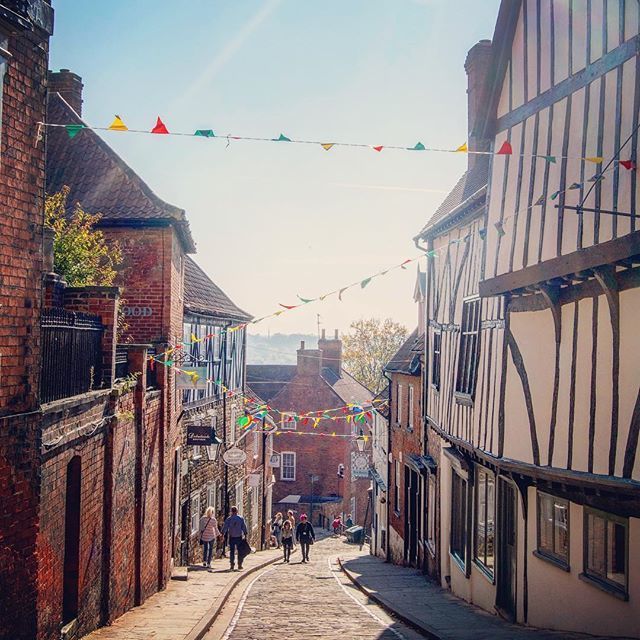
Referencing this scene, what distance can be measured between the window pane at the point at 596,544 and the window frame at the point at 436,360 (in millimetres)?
6849

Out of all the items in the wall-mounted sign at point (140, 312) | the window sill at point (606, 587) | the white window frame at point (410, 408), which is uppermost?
the wall-mounted sign at point (140, 312)

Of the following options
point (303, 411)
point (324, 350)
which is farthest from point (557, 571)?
point (324, 350)

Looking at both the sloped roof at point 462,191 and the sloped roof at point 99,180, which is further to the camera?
the sloped roof at point 99,180

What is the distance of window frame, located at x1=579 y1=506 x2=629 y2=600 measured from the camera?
786cm

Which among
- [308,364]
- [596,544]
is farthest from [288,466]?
[596,544]

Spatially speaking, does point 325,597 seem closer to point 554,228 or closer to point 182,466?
point 182,466

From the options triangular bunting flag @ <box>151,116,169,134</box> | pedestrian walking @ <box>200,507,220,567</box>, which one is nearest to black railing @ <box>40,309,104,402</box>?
triangular bunting flag @ <box>151,116,169,134</box>

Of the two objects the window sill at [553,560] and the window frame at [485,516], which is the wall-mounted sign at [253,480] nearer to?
the window frame at [485,516]

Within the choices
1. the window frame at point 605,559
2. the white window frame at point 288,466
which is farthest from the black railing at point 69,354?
the white window frame at point 288,466

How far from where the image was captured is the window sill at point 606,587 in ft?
25.8

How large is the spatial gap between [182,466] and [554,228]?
36.7 feet

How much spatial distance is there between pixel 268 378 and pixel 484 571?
138 ft

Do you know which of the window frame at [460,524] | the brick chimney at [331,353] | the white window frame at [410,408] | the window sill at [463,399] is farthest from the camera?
the brick chimney at [331,353]

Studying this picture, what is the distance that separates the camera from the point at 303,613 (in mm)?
12086
